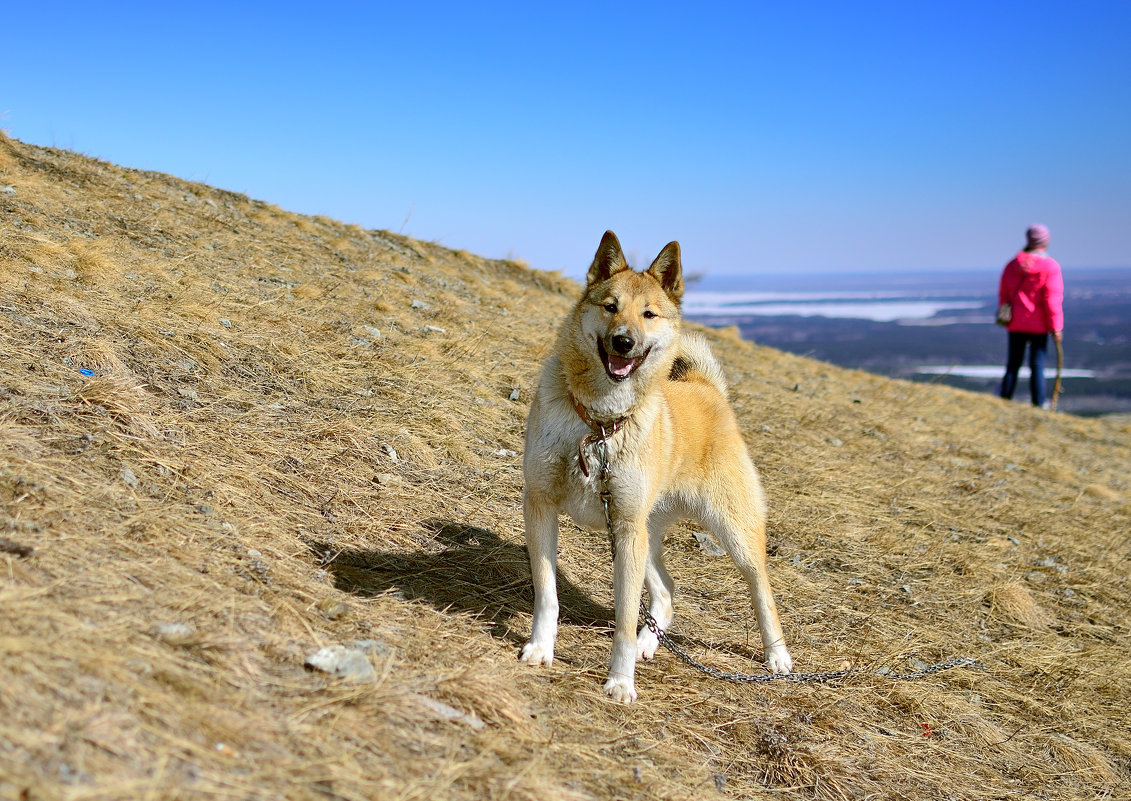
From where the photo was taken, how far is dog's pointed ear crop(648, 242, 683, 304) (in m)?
4.45

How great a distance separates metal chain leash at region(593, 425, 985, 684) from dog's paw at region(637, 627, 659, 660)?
34 millimetres

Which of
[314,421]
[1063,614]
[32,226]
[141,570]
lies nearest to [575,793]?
[141,570]

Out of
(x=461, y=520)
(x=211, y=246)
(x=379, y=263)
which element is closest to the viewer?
(x=461, y=520)

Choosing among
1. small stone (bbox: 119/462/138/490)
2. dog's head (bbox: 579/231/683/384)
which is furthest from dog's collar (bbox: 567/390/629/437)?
small stone (bbox: 119/462/138/490)

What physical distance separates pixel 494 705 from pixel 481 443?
3.28 metres

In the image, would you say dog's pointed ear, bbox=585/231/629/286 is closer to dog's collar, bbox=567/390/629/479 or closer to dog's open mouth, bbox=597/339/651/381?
dog's open mouth, bbox=597/339/651/381

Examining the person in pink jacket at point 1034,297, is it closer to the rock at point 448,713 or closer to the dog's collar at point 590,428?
the dog's collar at point 590,428

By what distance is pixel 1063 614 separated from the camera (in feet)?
20.6

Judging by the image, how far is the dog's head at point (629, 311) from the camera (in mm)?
4051

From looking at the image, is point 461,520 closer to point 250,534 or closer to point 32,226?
point 250,534

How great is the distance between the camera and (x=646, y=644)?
15.0 feet

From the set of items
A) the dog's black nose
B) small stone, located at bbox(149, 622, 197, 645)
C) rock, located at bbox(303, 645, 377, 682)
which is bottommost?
rock, located at bbox(303, 645, 377, 682)

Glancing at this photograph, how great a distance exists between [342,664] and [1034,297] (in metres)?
14.3

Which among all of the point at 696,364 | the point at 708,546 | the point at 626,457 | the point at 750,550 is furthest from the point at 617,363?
the point at 708,546
